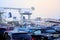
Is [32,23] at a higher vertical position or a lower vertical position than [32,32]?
higher

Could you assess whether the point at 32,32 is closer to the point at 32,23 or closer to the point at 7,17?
the point at 32,23

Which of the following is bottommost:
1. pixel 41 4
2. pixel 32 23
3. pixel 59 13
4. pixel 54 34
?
pixel 54 34

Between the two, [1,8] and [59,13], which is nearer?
[1,8]

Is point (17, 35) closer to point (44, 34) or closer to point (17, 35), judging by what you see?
point (17, 35)

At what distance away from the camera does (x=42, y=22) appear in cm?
207

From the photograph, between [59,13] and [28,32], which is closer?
[28,32]

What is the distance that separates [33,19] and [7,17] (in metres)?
0.40

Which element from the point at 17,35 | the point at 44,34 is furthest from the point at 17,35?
the point at 44,34

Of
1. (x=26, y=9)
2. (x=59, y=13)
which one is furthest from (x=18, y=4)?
(x=59, y=13)

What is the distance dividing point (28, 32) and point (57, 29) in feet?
1.53

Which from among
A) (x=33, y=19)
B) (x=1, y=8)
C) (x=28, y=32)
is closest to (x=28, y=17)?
(x=33, y=19)

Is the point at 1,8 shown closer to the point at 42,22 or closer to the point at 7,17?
the point at 7,17

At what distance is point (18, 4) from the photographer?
204cm

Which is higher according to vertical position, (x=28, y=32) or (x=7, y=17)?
(x=7, y=17)
